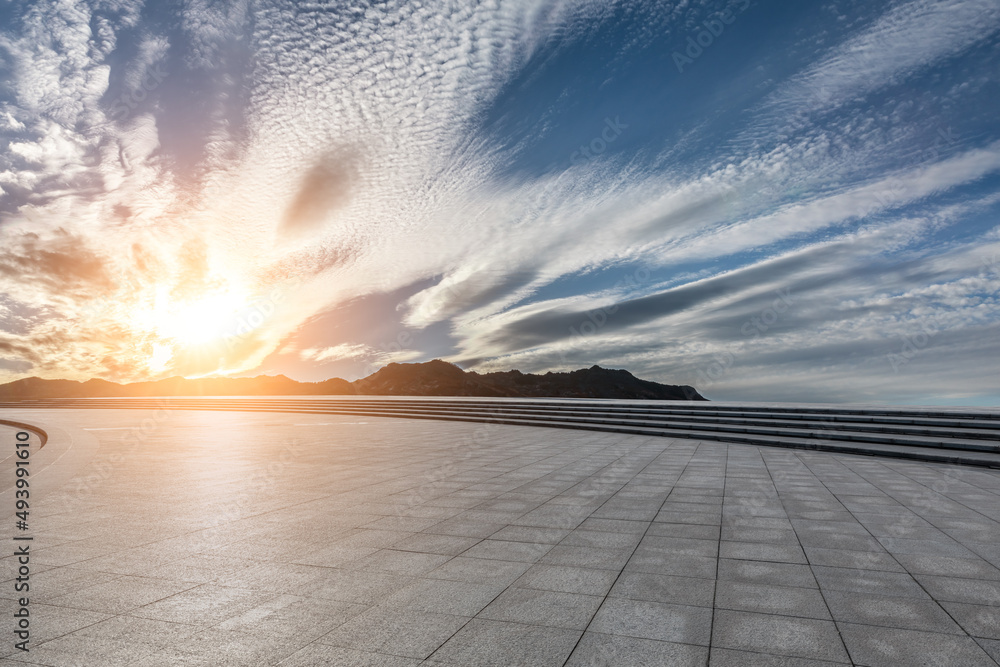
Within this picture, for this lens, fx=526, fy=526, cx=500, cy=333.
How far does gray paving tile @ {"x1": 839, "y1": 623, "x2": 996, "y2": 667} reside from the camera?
3293mm

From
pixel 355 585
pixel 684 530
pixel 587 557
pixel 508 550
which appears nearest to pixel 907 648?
pixel 587 557

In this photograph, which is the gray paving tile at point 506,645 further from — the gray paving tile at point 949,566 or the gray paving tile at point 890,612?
the gray paving tile at point 949,566

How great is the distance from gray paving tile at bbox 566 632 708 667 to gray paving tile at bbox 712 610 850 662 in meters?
0.28

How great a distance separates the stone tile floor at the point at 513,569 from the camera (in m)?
3.50

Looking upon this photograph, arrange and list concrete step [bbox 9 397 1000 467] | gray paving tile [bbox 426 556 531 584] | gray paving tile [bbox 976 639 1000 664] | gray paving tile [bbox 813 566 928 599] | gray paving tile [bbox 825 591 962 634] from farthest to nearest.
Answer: concrete step [bbox 9 397 1000 467], gray paving tile [bbox 426 556 531 584], gray paving tile [bbox 813 566 928 599], gray paving tile [bbox 825 591 962 634], gray paving tile [bbox 976 639 1000 664]

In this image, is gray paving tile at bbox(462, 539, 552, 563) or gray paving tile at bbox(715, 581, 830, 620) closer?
gray paving tile at bbox(715, 581, 830, 620)

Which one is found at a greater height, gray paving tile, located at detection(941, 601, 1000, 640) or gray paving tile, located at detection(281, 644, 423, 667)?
gray paving tile, located at detection(941, 601, 1000, 640)

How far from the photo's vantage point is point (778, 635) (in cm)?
363

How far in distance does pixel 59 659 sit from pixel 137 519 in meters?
4.04

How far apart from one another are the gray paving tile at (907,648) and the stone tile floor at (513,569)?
0.02 m

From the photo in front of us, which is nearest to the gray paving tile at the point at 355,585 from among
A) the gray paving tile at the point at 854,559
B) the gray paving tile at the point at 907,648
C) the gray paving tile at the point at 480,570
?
the gray paving tile at the point at 480,570

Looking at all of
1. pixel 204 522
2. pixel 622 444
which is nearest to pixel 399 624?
pixel 204 522

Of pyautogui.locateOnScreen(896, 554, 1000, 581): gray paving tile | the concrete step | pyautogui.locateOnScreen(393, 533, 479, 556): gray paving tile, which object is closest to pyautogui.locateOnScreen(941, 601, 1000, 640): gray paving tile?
pyautogui.locateOnScreen(896, 554, 1000, 581): gray paving tile

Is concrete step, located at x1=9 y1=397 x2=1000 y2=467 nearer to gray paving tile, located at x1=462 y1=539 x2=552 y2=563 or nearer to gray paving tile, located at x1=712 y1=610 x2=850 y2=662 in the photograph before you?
gray paving tile, located at x1=712 y1=610 x2=850 y2=662
